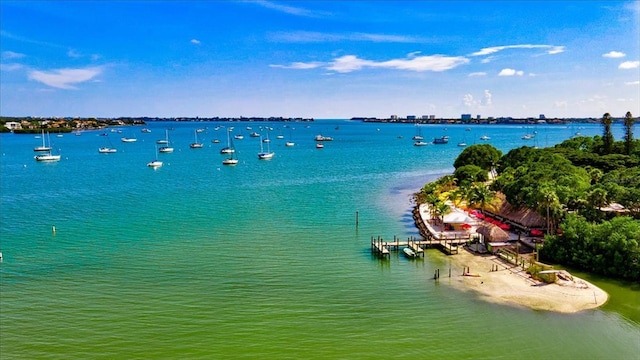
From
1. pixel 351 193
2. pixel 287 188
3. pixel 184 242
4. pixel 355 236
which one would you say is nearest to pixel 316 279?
pixel 355 236

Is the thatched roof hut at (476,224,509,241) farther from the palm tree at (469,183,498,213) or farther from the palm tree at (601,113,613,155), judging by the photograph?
the palm tree at (601,113,613,155)

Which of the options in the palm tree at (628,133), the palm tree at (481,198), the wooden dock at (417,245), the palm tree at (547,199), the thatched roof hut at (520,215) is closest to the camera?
the palm tree at (547,199)

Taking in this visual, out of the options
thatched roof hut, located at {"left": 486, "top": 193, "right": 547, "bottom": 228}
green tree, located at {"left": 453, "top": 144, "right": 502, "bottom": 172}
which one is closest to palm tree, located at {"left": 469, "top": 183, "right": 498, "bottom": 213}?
thatched roof hut, located at {"left": 486, "top": 193, "right": 547, "bottom": 228}

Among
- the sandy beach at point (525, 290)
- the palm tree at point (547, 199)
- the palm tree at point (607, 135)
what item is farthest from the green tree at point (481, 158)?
the sandy beach at point (525, 290)

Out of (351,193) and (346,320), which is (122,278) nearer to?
(346,320)

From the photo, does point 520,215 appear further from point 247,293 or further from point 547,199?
point 247,293

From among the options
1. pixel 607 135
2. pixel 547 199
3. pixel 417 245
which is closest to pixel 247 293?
pixel 417 245

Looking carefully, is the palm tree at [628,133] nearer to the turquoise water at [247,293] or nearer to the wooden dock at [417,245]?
the turquoise water at [247,293]
